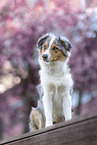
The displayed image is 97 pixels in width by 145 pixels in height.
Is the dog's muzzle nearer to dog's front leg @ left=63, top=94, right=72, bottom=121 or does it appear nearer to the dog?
the dog

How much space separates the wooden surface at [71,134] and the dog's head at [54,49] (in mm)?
1033

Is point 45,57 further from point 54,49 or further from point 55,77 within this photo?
point 55,77

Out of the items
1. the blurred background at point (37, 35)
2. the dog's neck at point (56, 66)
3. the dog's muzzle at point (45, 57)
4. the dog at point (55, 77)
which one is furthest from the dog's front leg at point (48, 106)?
the blurred background at point (37, 35)

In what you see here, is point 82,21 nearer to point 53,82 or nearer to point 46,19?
point 46,19

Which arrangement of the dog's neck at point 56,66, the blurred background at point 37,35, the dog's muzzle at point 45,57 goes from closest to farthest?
the dog's muzzle at point 45,57, the dog's neck at point 56,66, the blurred background at point 37,35

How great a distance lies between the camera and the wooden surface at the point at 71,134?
4.49 ft

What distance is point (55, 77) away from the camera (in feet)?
9.25

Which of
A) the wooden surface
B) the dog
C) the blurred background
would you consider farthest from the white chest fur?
the blurred background

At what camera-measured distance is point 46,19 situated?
9836mm

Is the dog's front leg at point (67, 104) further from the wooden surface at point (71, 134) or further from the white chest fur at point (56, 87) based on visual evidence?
the wooden surface at point (71, 134)

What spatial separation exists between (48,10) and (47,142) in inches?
344

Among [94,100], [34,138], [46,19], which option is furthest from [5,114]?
[34,138]

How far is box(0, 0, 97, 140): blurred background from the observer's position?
9555mm

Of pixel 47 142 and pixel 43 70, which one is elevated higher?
pixel 43 70
